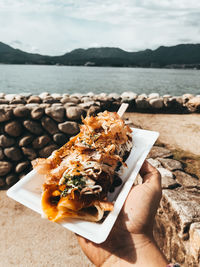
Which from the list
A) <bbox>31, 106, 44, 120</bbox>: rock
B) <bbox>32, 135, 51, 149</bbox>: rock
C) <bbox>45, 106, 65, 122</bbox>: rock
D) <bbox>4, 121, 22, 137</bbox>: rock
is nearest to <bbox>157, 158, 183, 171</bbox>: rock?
<bbox>45, 106, 65, 122</bbox>: rock

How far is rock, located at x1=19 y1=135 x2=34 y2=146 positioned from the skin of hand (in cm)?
482

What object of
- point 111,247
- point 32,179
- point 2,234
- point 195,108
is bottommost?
point 2,234

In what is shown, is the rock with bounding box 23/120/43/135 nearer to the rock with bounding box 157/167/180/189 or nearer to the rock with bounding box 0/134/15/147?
the rock with bounding box 0/134/15/147

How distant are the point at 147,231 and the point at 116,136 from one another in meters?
1.05

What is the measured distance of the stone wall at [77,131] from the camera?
95.0 inches

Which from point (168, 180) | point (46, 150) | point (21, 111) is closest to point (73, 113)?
point (46, 150)

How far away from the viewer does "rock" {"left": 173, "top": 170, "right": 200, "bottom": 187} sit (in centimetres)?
325

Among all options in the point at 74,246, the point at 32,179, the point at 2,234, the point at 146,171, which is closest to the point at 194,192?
the point at 146,171

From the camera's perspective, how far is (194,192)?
3014 mm

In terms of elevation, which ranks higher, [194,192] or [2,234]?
[194,192]

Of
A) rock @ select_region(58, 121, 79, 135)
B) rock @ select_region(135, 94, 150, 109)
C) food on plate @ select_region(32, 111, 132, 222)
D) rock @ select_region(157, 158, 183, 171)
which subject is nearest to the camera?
food on plate @ select_region(32, 111, 132, 222)

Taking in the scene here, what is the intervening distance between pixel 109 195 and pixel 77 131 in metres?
4.52

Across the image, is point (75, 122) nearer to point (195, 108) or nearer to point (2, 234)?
point (2, 234)

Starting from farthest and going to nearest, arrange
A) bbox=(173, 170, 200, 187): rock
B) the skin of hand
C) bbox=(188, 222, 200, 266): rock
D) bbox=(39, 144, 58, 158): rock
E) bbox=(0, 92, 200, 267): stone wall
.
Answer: bbox=(39, 144, 58, 158): rock < bbox=(173, 170, 200, 187): rock < bbox=(0, 92, 200, 267): stone wall < bbox=(188, 222, 200, 266): rock < the skin of hand
